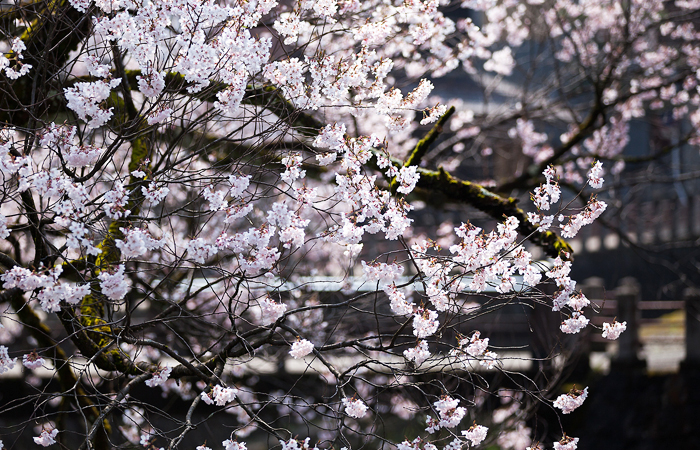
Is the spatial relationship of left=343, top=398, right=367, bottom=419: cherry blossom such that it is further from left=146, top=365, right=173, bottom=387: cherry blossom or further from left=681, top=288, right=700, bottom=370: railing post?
left=681, top=288, right=700, bottom=370: railing post

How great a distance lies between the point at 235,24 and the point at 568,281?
2.38 meters

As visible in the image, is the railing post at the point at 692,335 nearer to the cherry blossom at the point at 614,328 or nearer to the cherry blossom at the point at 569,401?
the cherry blossom at the point at 614,328

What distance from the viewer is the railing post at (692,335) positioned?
1110 cm

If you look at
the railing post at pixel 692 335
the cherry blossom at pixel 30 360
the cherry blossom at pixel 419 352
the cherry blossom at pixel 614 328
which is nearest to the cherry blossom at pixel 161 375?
the cherry blossom at pixel 30 360

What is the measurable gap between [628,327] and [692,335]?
43.5 inches

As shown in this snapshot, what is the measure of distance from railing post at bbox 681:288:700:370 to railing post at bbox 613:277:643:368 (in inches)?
32.6

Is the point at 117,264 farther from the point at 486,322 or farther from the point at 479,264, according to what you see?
the point at 486,322

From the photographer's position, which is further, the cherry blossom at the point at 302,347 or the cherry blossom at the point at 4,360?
the cherry blossom at the point at 302,347

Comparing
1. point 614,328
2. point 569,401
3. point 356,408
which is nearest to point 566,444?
point 569,401

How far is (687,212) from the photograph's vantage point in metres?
16.3

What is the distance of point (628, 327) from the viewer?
37.5ft

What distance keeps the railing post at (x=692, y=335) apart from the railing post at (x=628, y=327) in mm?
828

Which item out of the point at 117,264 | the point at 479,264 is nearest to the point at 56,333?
the point at 117,264

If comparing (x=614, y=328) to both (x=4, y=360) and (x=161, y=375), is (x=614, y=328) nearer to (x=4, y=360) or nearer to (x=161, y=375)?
(x=161, y=375)
